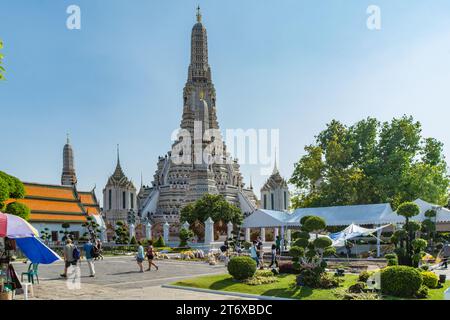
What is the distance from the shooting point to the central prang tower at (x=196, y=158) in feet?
295

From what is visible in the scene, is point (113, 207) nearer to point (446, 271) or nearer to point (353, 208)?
point (353, 208)

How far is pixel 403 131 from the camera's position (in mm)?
42688

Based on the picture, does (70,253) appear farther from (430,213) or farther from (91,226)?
(91,226)

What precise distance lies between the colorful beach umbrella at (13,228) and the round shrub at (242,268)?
7567mm

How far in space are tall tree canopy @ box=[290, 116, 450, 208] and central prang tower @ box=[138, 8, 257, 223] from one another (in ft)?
133

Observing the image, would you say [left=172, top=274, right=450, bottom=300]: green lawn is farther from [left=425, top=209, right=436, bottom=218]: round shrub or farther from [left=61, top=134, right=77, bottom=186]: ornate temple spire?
[left=61, top=134, right=77, bottom=186]: ornate temple spire

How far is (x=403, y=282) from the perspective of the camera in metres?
14.7

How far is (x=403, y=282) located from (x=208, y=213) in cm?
4182

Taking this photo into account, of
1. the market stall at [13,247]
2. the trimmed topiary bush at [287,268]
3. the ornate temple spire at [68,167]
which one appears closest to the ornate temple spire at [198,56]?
the ornate temple spire at [68,167]

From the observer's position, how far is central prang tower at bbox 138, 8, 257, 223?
295 ft

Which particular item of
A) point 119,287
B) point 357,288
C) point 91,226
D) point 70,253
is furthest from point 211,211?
point 357,288

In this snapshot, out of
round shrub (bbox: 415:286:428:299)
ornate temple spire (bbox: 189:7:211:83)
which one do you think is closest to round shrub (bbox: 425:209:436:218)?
round shrub (bbox: 415:286:428:299)

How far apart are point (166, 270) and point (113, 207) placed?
235 ft
